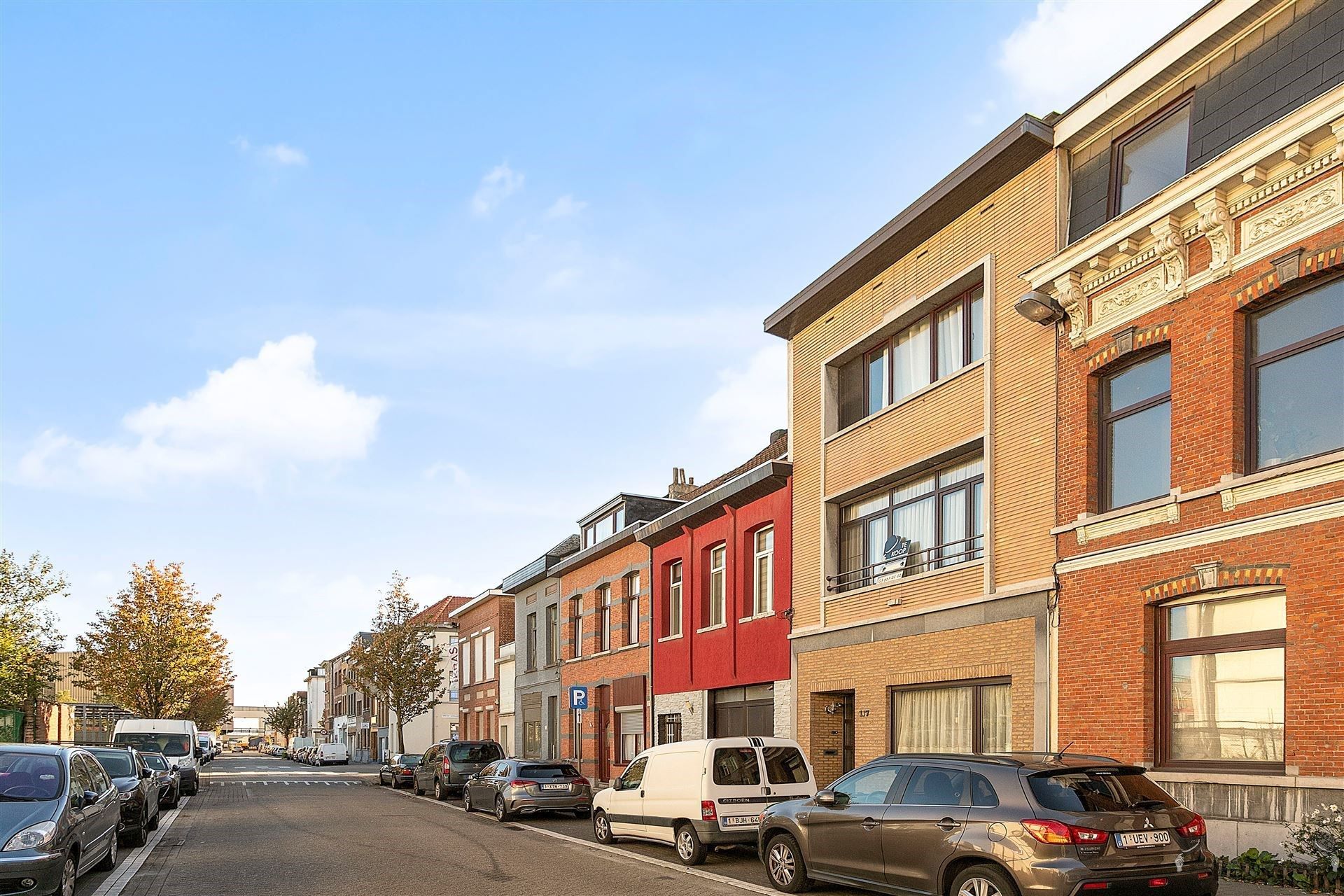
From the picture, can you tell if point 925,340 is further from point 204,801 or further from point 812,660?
Result: point 204,801

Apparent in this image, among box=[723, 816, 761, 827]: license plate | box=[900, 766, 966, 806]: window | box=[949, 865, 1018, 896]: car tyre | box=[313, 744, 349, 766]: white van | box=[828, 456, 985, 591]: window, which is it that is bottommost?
box=[313, 744, 349, 766]: white van

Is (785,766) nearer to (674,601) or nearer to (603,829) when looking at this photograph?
(603,829)

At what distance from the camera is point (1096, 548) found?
51.6 feet

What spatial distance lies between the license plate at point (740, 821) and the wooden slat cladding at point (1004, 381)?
4936mm

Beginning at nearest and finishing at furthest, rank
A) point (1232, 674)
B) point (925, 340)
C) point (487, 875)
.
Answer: point (1232, 674) → point (487, 875) → point (925, 340)

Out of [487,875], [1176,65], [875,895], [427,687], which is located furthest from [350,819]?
[427,687]

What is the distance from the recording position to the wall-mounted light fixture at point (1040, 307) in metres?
16.9

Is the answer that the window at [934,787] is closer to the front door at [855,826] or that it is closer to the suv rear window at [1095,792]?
the front door at [855,826]

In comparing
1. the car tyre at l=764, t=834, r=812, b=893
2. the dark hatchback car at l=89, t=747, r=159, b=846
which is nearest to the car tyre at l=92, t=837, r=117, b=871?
the dark hatchback car at l=89, t=747, r=159, b=846

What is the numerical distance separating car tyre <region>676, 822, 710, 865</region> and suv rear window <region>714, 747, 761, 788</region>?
78 cm

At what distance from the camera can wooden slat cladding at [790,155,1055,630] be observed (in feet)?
56.7

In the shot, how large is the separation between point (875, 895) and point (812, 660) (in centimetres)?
1060

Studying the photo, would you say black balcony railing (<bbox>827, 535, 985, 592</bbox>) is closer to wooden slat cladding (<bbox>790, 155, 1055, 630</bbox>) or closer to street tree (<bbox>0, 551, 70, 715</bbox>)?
wooden slat cladding (<bbox>790, 155, 1055, 630</bbox>)

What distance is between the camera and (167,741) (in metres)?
36.4
